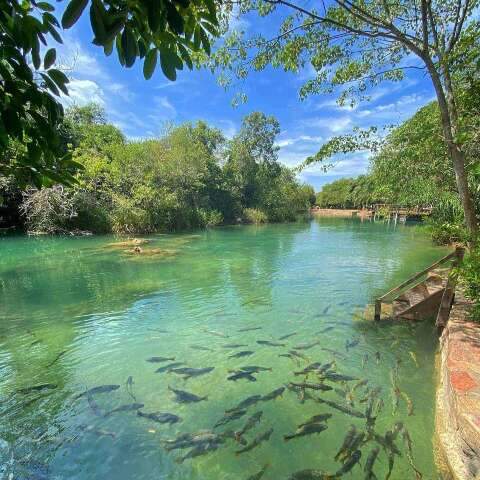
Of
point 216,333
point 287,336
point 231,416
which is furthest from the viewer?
point 216,333

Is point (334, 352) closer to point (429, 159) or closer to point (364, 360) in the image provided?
point (364, 360)

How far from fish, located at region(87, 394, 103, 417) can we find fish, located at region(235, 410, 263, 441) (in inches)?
78.4

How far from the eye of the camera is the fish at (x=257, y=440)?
4156 millimetres

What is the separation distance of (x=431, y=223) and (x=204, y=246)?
14884mm

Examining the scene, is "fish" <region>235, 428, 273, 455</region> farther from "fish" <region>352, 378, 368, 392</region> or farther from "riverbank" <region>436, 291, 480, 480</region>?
"riverbank" <region>436, 291, 480, 480</region>

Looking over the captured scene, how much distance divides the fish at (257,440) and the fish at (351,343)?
123 inches

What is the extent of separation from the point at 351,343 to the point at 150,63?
693 cm

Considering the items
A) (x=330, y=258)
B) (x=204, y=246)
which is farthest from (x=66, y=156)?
(x=204, y=246)

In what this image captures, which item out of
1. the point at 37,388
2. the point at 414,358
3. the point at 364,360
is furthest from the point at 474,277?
the point at 37,388

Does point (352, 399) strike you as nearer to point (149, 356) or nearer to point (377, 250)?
point (149, 356)

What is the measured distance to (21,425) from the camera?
474 cm

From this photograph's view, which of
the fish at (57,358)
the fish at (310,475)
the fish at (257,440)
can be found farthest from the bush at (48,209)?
the fish at (310,475)

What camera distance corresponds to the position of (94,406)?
5176mm

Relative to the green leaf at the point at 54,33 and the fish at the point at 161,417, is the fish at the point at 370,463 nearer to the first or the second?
the fish at the point at 161,417
